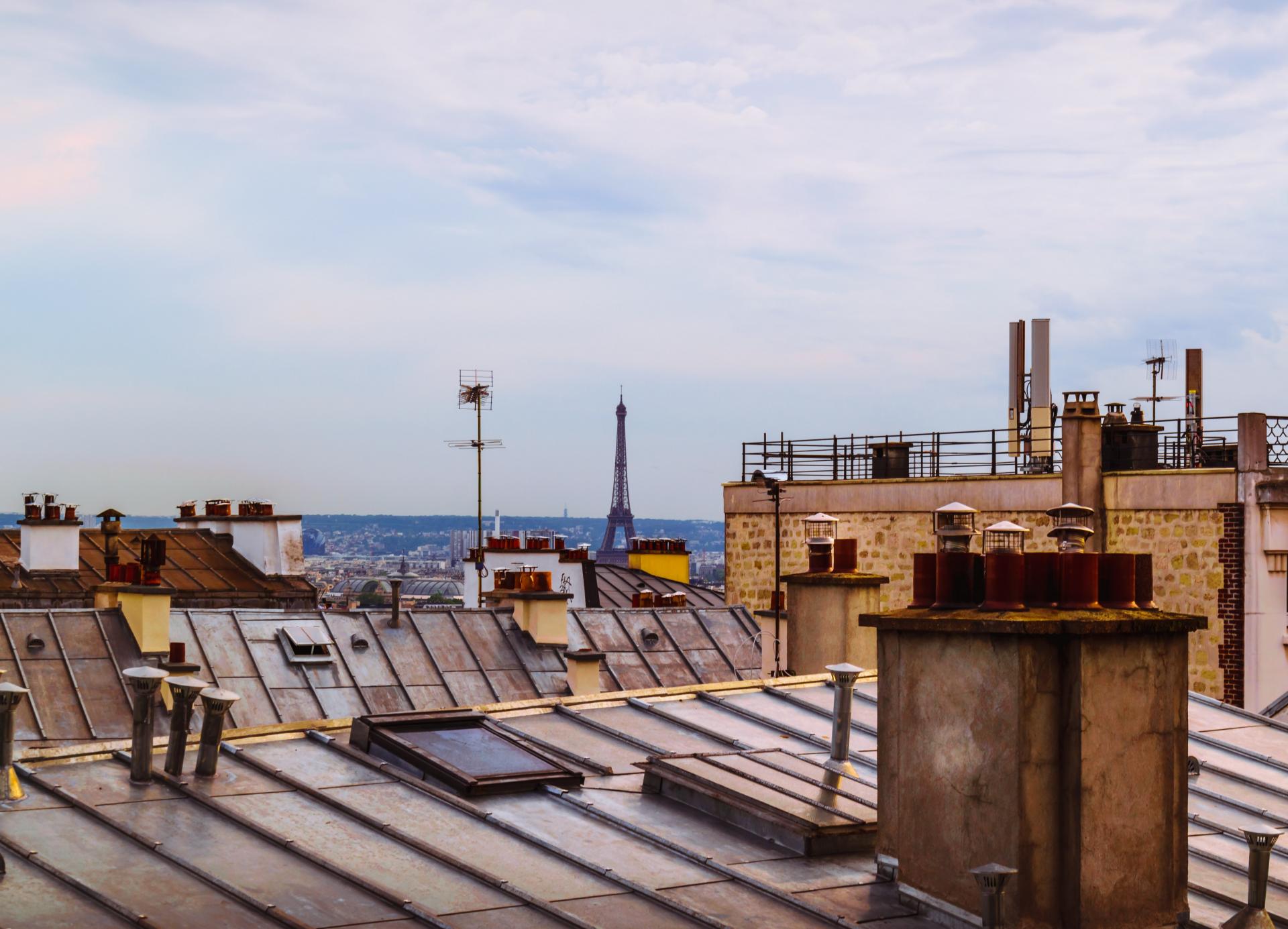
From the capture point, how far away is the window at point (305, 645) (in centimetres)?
2948

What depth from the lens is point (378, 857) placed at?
10.3 m

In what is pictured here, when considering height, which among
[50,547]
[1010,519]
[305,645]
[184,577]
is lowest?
[305,645]

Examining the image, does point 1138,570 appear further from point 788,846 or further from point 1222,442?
point 1222,442

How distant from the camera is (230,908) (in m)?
9.13

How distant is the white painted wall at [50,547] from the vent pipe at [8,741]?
115 ft

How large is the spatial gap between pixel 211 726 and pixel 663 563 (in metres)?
48.9

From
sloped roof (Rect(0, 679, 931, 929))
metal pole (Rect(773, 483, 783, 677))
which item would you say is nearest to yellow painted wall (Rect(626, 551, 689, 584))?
metal pole (Rect(773, 483, 783, 677))

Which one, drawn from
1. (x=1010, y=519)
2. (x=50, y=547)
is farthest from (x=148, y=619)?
(x=50, y=547)

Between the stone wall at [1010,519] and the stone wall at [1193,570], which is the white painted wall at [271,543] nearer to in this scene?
the stone wall at [1010,519]

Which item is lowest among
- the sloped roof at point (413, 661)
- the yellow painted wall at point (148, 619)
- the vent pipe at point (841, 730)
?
the sloped roof at point (413, 661)

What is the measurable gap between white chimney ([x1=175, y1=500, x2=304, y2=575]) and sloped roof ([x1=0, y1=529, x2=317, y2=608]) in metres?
0.32

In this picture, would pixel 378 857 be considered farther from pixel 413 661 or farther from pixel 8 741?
pixel 413 661

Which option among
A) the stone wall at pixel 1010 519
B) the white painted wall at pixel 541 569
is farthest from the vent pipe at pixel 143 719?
the white painted wall at pixel 541 569

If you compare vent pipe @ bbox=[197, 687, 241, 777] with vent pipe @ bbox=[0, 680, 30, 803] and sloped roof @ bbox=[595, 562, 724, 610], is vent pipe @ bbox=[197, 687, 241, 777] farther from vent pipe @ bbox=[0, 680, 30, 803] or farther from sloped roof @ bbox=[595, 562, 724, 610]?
sloped roof @ bbox=[595, 562, 724, 610]
